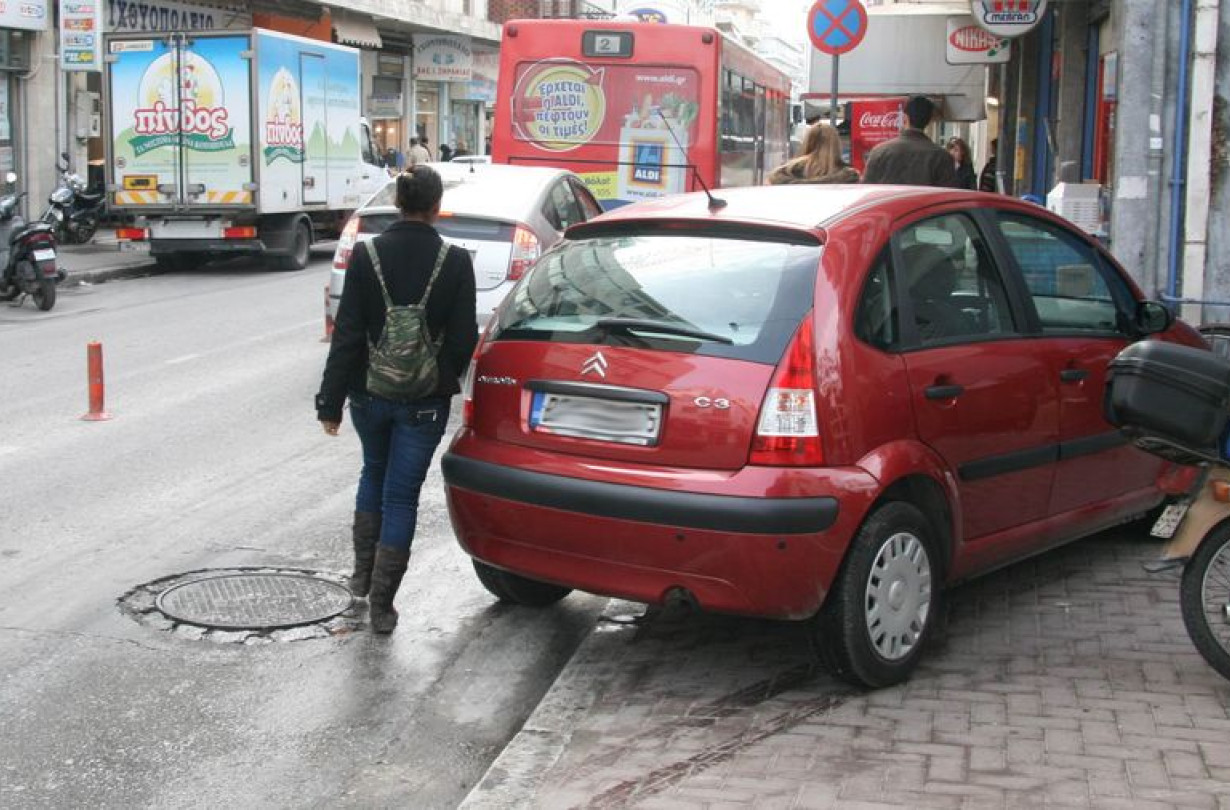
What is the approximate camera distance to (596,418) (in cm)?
534

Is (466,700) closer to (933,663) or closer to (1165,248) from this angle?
(933,663)

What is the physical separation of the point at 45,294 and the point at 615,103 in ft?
21.3

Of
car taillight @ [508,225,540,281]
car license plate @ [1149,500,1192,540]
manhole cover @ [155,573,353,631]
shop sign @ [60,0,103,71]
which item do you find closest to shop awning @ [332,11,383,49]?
shop sign @ [60,0,103,71]

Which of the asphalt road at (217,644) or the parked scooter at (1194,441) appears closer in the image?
the asphalt road at (217,644)

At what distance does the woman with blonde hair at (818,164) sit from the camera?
34.9ft

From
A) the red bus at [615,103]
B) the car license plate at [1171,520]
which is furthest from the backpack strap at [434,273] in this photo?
the red bus at [615,103]

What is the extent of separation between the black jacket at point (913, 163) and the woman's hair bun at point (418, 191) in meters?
4.86

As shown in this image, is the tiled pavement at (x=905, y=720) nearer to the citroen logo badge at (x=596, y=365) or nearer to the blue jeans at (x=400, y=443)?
the blue jeans at (x=400, y=443)

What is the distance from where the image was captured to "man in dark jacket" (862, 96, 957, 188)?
10148 mm

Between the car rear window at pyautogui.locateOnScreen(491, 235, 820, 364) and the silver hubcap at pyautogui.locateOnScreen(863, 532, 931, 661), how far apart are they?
0.81m

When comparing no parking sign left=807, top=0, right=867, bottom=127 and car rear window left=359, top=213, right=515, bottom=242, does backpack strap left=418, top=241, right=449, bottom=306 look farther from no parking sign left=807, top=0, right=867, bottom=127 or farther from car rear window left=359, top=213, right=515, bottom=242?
no parking sign left=807, top=0, right=867, bottom=127

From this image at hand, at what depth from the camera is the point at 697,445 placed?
5105mm

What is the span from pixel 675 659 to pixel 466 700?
799mm

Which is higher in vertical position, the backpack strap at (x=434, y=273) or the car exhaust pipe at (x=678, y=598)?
the backpack strap at (x=434, y=273)
